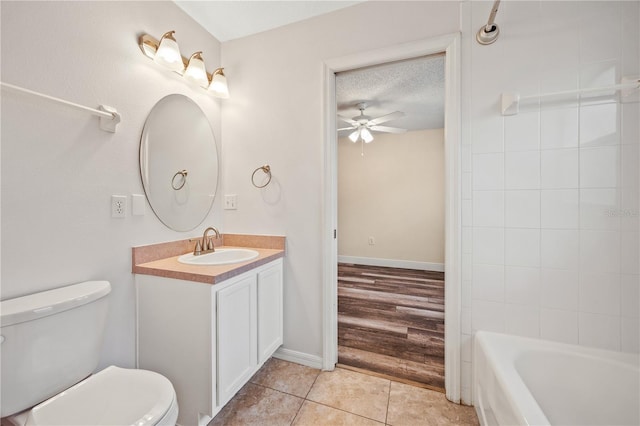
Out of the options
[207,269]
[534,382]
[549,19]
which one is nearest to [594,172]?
[549,19]

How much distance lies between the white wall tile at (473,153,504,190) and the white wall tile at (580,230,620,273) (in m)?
0.45

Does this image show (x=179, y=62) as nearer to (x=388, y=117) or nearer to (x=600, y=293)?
(x=388, y=117)

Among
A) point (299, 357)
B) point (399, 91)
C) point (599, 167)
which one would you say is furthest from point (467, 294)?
point (399, 91)

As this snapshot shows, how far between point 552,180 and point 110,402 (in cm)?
219

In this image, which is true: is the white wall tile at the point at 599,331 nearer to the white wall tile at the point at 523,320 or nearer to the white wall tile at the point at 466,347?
the white wall tile at the point at 523,320

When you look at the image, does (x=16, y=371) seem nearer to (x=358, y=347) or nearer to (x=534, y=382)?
(x=358, y=347)

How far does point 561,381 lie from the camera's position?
118 cm

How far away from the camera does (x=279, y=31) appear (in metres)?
1.83

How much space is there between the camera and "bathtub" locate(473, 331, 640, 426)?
3.48 ft

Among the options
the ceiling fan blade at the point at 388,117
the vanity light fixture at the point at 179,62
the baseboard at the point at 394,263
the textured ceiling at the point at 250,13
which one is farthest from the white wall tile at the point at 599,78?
the baseboard at the point at 394,263

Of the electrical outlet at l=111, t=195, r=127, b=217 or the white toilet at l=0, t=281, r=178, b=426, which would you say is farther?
the electrical outlet at l=111, t=195, r=127, b=217

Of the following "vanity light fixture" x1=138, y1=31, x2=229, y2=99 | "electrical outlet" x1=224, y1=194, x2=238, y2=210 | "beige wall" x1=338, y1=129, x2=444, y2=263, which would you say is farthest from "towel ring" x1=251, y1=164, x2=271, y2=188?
"beige wall" x1=338, y1=129, x2=444, y2=263

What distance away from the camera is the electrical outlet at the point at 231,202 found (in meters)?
1.98

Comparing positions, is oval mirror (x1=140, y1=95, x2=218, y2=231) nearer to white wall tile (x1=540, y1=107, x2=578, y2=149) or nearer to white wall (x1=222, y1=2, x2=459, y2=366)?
white wall (x1=222, y1=2, x2=459, y2=366)
